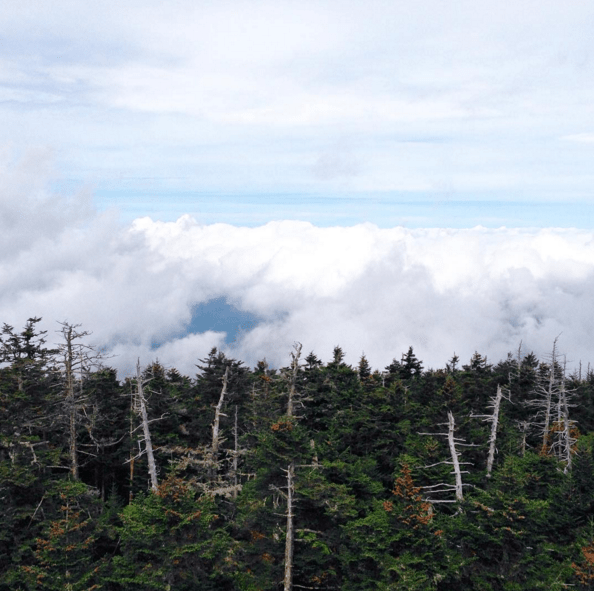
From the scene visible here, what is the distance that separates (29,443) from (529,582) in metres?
28.4

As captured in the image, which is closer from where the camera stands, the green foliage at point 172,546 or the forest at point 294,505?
the forest at point 294,505

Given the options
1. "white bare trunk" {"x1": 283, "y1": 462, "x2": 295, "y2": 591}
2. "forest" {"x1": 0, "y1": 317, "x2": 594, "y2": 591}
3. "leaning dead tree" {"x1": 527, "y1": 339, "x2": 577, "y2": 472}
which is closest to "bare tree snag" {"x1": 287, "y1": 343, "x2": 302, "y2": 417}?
"forest" {"x1": 0, "y1": 317, "x2": 594, "y2": 591}

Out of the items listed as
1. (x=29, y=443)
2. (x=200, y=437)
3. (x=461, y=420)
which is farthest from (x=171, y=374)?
(x=461, y=420)

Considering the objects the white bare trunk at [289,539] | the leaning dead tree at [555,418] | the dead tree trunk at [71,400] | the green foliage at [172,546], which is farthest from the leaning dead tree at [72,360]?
the leaning dead tree at [555,418]

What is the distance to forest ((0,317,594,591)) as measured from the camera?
23.8 m

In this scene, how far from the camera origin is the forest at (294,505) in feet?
78.0

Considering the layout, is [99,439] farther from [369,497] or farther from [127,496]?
[369,497]

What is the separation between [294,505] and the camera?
86.7 feet

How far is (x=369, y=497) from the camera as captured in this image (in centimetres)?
3142

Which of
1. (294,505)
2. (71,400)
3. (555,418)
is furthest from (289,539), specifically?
(555,418)

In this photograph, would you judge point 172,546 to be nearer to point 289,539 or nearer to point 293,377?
point 289,539

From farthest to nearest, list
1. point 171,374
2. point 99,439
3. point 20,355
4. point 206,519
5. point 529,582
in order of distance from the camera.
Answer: point 171,374 → point 99,439 → point 20,355 → point 206,519 → point 529,582

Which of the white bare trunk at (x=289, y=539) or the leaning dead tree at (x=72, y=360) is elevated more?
the leaning dead tree at (x=72, y=360)

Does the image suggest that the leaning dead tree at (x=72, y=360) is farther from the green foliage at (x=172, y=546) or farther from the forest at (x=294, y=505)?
the green foliage at (x=172, y=546)
